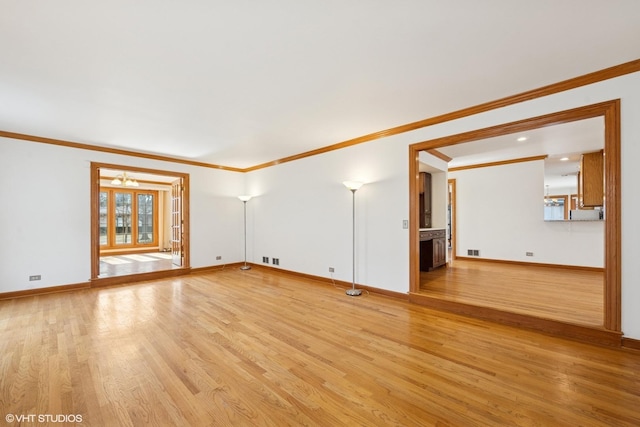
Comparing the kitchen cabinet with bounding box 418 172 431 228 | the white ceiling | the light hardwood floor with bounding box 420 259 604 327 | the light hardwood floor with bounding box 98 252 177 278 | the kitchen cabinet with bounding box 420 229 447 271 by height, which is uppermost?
the white ceiling

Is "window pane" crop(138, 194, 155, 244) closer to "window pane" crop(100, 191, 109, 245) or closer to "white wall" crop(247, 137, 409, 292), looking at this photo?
"window pane" crop(100, 191, 109, 245)

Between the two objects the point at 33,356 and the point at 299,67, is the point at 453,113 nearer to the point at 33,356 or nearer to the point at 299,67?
the point at 299,67

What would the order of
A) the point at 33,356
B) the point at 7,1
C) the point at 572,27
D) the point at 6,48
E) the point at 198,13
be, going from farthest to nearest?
the point at 33,356
the point at 6,48
the point at 572,27
the point at 198,13
the point at 7,1

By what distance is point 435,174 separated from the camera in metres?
6.52

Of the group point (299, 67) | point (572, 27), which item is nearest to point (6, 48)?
point (299, 67)

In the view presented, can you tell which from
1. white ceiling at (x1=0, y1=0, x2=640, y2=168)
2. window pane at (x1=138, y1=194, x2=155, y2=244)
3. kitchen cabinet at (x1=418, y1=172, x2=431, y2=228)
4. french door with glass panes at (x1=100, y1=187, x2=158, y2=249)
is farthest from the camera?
window pane at (x1=138, y1=194, x2=155, y2=244)

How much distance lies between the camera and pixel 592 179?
539cm

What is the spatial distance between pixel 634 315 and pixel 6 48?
18.9 ft

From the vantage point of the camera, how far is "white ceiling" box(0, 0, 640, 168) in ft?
5.84

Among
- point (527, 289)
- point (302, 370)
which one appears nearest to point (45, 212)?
point (302, 370)
